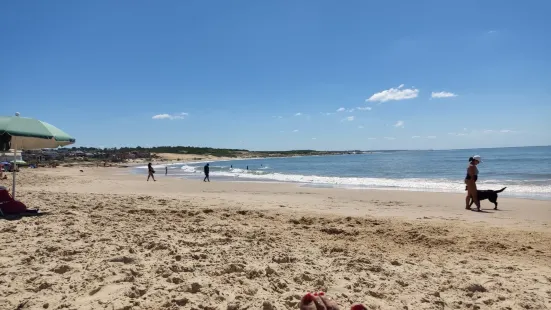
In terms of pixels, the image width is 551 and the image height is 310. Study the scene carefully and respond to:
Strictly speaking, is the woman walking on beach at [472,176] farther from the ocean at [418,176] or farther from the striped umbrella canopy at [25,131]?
the striped umbrella canopy at [25,131]

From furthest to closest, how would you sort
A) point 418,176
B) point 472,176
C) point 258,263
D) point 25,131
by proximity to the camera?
point 418,176, point 472,176, point 25,131, point 258,263

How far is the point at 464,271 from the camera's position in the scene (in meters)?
4.69

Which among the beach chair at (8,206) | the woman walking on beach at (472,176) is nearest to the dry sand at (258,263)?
the beach chair at (8,206)

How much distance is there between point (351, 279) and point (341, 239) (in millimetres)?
2180

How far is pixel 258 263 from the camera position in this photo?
4758 mm

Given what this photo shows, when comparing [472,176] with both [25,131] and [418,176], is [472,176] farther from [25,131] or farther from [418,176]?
[418,176]

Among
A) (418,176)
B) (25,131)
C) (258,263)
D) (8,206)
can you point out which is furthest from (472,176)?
(418,176)

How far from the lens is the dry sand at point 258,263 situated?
3.71m

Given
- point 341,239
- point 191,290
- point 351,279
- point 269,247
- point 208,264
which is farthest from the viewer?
point 341,239

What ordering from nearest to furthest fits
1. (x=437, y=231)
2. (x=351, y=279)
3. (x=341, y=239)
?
(x=351, y=279) → (x=341, y=239) → (x=437, y=231)

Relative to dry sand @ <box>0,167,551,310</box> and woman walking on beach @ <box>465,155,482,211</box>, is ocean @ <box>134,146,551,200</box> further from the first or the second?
dry sand @ <box>0,167,551,310</box>

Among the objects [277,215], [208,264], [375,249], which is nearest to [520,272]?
[375,249]

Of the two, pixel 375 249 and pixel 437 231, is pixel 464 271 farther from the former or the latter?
pixel 437 231

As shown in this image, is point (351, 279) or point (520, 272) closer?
point (351, 279)
